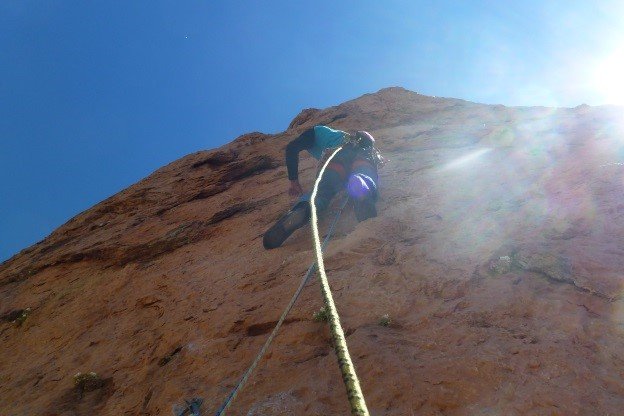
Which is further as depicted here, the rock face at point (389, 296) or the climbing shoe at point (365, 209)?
the climbing shoe at point (365, 209)

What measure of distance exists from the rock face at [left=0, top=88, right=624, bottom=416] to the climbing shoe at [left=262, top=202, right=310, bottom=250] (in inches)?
5.2

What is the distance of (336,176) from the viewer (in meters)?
5.27

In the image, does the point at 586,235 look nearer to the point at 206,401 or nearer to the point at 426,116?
the point at 206,401

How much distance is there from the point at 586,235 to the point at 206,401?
107 inches

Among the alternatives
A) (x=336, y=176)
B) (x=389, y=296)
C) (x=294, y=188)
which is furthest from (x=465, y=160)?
(x=389, y=296)

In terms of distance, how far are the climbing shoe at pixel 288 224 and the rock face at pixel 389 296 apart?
0.13 meters

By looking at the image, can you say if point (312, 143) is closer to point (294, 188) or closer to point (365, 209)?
point (294, 188)

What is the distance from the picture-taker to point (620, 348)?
6.94ft

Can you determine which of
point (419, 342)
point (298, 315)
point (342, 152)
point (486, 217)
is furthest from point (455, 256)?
point (342, 152)

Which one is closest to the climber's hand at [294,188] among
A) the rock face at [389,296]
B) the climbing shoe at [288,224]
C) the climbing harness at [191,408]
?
the rock face at [389,296]

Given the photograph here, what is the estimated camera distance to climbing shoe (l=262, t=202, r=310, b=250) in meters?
4.70

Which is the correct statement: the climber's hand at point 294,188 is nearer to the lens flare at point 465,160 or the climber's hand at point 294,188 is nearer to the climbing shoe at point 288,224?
the climbing shoe at point 288,224

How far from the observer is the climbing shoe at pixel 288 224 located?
470cm

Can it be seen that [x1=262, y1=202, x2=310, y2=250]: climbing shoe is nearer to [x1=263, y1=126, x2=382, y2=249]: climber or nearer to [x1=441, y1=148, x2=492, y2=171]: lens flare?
[x1=263, y1=126, x2=382, y2=249]: climber
